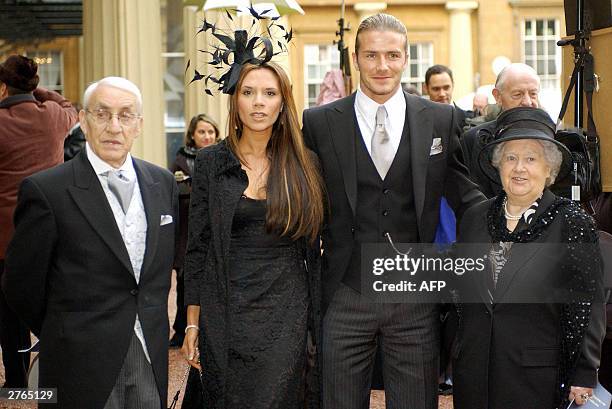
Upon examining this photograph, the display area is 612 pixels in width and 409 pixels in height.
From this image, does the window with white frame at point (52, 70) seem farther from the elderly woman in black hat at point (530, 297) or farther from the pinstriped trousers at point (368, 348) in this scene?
the elderly woman in black hat at point (530, 297)

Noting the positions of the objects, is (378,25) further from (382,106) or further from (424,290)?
(424,290)

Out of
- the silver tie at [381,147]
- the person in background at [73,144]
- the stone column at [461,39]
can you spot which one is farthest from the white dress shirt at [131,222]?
the stone column at [461,39]

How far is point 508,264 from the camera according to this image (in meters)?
3.96

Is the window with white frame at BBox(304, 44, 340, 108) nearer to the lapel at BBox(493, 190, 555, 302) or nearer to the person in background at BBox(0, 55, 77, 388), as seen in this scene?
the person in background at BBox(0, 55, 77, 388)

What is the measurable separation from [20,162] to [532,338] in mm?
3986

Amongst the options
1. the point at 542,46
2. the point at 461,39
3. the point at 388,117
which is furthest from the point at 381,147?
the point at 542,46

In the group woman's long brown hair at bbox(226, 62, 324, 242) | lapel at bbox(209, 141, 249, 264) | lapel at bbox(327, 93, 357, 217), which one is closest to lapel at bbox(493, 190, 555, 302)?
lapel at bbox(327, 93, 357, 217)

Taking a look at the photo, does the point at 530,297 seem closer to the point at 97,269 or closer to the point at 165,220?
the point at 165,220

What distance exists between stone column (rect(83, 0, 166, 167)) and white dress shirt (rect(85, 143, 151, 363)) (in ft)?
26.0

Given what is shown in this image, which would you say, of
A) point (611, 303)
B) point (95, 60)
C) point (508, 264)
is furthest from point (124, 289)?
point (95, 60)

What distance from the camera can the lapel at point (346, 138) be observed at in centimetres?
413

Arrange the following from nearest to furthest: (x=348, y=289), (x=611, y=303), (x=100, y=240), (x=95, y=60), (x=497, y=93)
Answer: (x=100, y=240) < (x=348, y=289) < (x=611, y=303) < (x=497, y=93) < (x=95, y=60)

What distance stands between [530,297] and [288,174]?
3.50 ft

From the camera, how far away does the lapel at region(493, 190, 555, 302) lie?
12.9 ft
